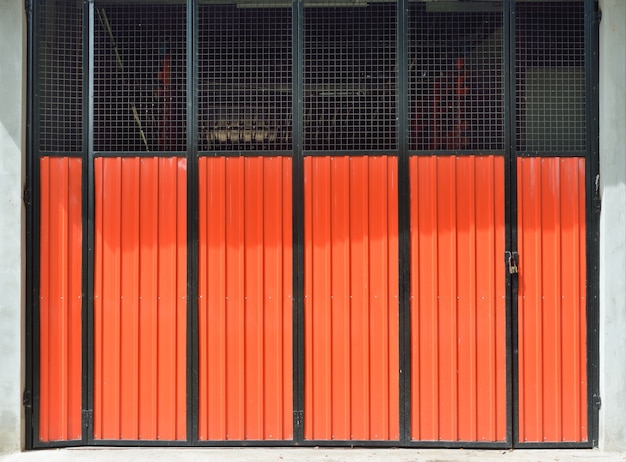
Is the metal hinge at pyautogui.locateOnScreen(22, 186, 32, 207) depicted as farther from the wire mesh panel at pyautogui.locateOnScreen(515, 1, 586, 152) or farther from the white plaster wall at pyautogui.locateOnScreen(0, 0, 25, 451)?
the wire mesh panel at pyautogui.locateOnScreen(515, 1, 586, 152)

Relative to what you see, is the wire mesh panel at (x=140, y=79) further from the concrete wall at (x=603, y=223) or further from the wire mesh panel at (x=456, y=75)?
the wire mesh panel at (x=456, y=75)

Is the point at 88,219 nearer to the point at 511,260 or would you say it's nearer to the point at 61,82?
the point at 61,82

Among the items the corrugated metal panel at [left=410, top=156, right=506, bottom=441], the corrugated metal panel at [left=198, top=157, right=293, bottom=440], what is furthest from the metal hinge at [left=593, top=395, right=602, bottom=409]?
the corrugated metal panel at [left=198, top=157, right=293, bottom=440]

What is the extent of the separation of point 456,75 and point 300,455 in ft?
12.0

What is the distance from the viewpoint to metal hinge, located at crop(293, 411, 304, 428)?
6.93 m

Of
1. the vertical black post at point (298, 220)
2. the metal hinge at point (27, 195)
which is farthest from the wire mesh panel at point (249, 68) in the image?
the metal hinge at point (27, 195)

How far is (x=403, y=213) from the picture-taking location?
272 inches

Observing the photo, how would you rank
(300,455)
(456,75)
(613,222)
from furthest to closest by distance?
(456,75), (613,222), (300,455)

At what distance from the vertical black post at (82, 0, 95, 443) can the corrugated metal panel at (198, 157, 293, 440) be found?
3.23 feet

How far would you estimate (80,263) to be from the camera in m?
6.98

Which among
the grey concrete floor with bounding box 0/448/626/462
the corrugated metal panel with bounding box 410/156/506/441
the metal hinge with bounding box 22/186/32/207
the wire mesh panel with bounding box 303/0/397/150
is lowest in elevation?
the grey concrete floor with bounding box 0/448/626/462

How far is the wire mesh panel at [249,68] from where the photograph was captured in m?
6.93

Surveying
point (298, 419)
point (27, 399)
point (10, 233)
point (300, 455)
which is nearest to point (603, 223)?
point (298, 419)

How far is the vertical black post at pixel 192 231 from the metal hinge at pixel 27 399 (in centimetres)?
141
